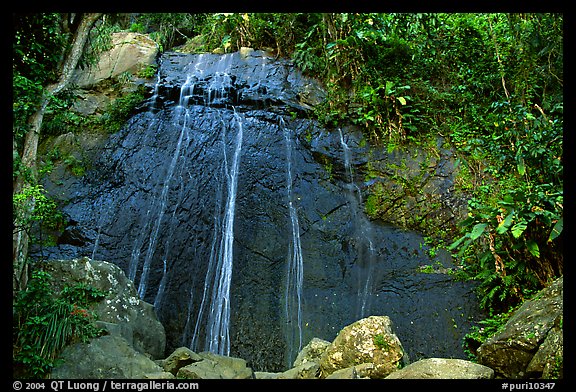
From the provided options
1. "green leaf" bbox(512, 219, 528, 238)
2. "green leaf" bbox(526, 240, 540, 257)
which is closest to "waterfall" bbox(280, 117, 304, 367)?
"green leaf" bbox(512, 219, 528, 238)

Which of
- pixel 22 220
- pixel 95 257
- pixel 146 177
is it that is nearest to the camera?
pixel 22 220

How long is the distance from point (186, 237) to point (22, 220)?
10.5 ft

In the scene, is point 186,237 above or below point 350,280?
above

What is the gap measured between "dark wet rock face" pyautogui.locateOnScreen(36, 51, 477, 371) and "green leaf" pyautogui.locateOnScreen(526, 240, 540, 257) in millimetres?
1277

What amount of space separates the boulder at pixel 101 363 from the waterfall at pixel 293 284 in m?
2.49

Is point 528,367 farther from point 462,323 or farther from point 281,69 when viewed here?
point 281,69

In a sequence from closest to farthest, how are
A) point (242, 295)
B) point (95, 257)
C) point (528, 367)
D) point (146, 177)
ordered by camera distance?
point (528, 367) → point (242, 295) → point (95, 257) → point (146, 177)

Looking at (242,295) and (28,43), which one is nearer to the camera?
(28,43)

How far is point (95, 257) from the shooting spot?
7.92 meters

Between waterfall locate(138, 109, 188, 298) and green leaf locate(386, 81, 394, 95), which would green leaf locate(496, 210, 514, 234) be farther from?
waterfall locate(138, 109, 188, 298)

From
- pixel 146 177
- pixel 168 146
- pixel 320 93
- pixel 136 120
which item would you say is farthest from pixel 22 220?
pixel 320 93

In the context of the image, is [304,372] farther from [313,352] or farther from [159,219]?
[159,219]

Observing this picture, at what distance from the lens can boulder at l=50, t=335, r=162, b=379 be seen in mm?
4668

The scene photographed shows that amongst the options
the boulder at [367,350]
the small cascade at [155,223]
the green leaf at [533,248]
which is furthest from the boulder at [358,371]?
the small cascade at [155,223]
